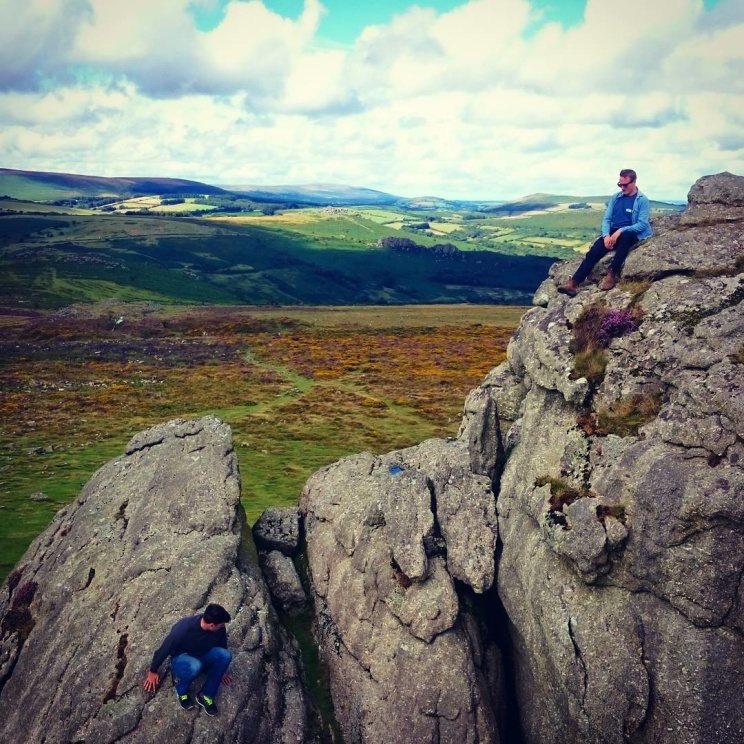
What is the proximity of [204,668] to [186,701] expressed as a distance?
0.91 metres

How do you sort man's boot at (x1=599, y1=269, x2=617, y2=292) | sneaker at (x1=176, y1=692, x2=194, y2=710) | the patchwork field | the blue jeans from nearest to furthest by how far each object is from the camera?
1. sneaker at (x1=176, y1=692, x2=194, y2=710)
2. the blue jeans
3. man's boot at (x1=599, y1=269, x2=617, y2=292)
4. the patchwork field

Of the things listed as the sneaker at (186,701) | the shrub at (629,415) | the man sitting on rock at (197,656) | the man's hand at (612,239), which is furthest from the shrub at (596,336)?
the sneaker at (186,701)

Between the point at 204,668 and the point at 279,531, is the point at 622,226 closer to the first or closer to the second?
the point at 279,531

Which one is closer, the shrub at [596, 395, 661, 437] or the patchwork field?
the shrub at [596, 395, 661, 437]

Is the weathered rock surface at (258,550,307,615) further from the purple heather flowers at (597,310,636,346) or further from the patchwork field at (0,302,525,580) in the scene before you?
the purple heather flowers at (597,310,636,346)

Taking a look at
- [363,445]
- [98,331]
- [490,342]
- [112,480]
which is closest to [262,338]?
[98,331]

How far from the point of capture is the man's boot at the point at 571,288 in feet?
81.6

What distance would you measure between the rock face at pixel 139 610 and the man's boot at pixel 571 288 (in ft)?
50.9

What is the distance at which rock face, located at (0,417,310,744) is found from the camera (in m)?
17.1

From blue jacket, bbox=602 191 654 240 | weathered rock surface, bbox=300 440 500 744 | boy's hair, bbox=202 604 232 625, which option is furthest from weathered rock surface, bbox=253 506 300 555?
blue jacket, bbox=602 191 654 240

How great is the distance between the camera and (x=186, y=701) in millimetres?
16766

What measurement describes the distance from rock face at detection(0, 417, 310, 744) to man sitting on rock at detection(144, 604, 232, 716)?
0.42m

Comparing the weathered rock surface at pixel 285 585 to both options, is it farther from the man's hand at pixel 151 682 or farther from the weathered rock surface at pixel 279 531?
the man's hand at pixel 151 682

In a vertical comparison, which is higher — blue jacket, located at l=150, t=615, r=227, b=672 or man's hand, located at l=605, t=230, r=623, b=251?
man's hand, located at l=605, t=230, r=623, b=251
